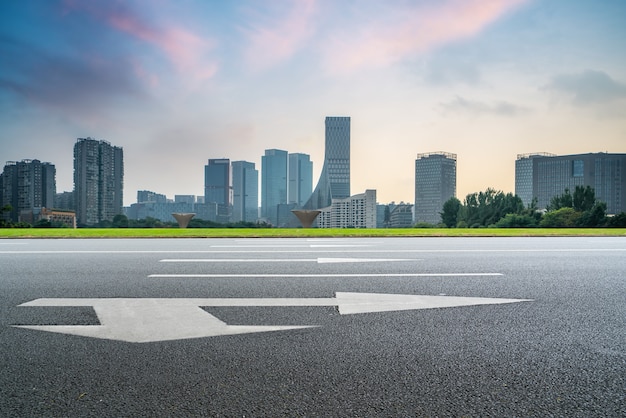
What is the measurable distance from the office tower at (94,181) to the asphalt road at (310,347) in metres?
123

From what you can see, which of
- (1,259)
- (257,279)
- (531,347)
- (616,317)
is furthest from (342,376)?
(1,259)

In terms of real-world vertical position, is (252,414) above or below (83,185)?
below

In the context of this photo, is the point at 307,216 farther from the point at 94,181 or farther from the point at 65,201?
the point at 65,201

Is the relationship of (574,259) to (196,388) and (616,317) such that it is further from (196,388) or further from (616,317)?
(196,388)

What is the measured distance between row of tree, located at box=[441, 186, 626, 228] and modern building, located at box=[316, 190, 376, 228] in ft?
179

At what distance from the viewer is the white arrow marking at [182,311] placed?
363 centimetres

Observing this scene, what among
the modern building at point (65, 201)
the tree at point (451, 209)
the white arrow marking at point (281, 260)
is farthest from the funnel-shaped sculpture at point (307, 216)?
the modern building at point (65, 201)

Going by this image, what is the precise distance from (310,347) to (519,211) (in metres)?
83.6

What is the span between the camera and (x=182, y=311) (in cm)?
436

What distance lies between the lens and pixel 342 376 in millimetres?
2676

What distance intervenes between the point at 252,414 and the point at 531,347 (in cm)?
221

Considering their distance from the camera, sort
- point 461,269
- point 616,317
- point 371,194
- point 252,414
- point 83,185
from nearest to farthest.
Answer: point 252,414
point 616,317
point 461,269
point 83,185
point 371,194

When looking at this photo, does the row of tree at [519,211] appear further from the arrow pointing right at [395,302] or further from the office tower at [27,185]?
the office tower at [27,185]

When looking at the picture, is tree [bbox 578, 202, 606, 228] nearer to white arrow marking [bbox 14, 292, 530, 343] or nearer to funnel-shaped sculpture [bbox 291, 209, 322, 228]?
funnel-shaped sculpture [bbox 291, 209, 322, 228]
